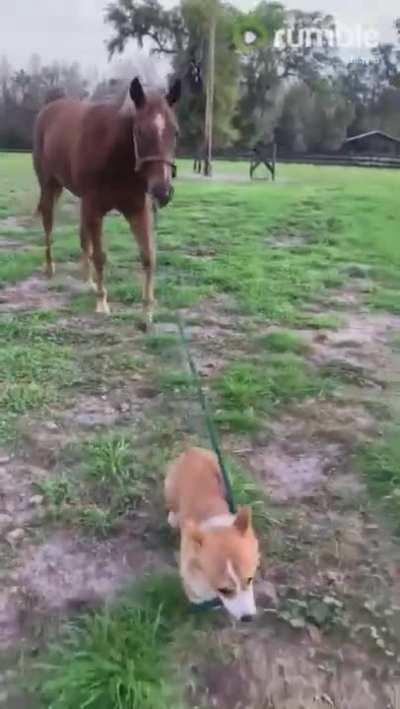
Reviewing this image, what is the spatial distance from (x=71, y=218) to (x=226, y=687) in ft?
21.9

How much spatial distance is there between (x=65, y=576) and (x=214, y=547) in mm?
560

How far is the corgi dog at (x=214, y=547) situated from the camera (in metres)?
1.62

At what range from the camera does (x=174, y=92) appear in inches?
147

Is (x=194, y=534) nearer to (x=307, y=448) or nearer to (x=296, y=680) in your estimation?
(x=296, y=680)

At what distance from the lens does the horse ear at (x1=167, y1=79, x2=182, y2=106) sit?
3.71 meters

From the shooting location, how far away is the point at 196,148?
50.8 feet

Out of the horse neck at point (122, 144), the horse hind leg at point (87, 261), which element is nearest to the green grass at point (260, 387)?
the horse neck at point (122, 144)

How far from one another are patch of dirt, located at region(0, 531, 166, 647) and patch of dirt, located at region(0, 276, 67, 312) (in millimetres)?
2427

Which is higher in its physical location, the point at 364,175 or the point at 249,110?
the point at 249,110

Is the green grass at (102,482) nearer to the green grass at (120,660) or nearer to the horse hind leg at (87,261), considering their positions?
the green grass at (120,660)

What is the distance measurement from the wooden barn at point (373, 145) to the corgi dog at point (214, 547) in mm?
14374

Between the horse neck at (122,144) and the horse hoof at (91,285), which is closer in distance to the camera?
the horse neck at (122,144)

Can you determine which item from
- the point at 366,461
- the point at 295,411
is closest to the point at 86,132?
the point at 295,411

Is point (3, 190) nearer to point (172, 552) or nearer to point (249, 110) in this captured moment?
point (249, 110)
